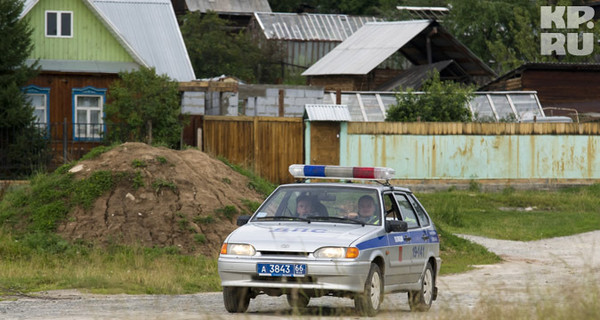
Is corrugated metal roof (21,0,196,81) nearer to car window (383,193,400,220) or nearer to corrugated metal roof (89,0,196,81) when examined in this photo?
corrugated metal roof (89,0,196,81)

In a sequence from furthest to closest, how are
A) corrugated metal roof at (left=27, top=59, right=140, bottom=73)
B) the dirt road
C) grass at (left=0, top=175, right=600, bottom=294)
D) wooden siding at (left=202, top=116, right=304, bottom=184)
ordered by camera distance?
1. corrugated metal roof at (left=27, top=59, right=140, bottom=73)
2. wooden siding at (left=202, top=116, right=304, bottom=184)
3. grass at (left=0, top=175, right=600, bottom=294)
4. the dirt road

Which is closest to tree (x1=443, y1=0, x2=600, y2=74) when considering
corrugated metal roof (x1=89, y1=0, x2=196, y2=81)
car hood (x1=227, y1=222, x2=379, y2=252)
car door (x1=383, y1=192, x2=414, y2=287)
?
corrugated metal roof (x1=89, y1=0, x2=196, y2=81)

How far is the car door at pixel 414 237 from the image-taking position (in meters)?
12.8

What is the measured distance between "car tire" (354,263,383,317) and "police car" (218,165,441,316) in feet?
0.04

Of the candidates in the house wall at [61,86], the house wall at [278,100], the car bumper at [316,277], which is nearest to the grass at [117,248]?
the car bumper at [316,277]

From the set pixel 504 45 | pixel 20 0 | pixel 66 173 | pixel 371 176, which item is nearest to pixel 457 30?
pixel 504 45

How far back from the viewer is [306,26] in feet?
221

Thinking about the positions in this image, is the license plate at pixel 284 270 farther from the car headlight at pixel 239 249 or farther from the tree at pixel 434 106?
the tree at pixel 434 106

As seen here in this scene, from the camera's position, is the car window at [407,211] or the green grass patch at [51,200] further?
the green grass patch at [51,200]

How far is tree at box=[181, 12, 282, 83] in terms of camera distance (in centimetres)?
5856

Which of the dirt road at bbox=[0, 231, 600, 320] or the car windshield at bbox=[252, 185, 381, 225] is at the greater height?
the car windshield at bbox=[252, 185, 381, 225]

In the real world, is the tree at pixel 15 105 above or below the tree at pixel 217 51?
below

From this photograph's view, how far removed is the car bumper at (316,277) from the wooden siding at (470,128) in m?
21.2

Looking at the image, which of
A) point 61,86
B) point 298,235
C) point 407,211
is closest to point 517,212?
point 61,86
